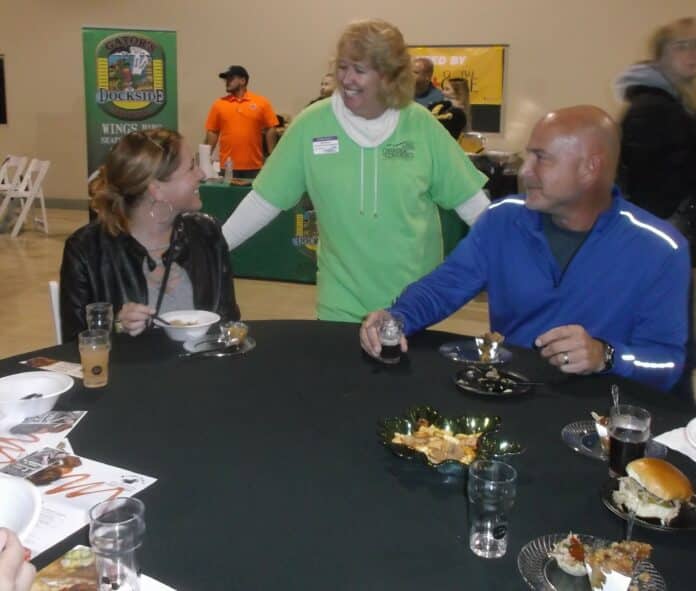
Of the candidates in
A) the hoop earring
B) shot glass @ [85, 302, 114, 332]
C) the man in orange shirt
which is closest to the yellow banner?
the man in orange shirt

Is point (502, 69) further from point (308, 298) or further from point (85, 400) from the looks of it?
point (85, 400)

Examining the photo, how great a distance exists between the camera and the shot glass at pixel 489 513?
3.67 ft

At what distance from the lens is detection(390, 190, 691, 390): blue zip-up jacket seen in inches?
76.9

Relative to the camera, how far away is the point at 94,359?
171cm

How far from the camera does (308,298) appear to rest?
19.1 feet

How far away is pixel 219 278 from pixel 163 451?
1.14 m

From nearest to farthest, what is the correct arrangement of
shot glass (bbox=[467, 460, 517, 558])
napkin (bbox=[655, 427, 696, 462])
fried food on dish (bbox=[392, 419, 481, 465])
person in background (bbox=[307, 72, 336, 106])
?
1. shot glass (bbox=[467, 460, 517, 558])
2. fried food on dish (bbox=[392, 419, 481, 465])
3. napkin (bbox=[655, 427, 696, 462])
4. person in background (bbox=[307, 72, 336, 106])

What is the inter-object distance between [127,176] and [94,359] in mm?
787

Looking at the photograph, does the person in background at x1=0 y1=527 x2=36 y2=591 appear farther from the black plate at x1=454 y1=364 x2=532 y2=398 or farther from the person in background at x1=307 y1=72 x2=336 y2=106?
the person in background at x1=307 y1=72 x2=336 y2=106

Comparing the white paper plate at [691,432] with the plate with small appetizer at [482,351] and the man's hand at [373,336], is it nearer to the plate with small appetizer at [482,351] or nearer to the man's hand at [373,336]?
the plate with small appetizer at [482,351]

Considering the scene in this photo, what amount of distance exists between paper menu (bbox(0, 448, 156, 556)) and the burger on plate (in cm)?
79

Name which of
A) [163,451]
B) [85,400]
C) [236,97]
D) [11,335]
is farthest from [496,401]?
[236,97]

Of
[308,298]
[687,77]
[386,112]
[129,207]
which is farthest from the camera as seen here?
[308,298]

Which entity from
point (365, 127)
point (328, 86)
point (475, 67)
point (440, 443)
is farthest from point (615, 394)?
point (475, 67)
